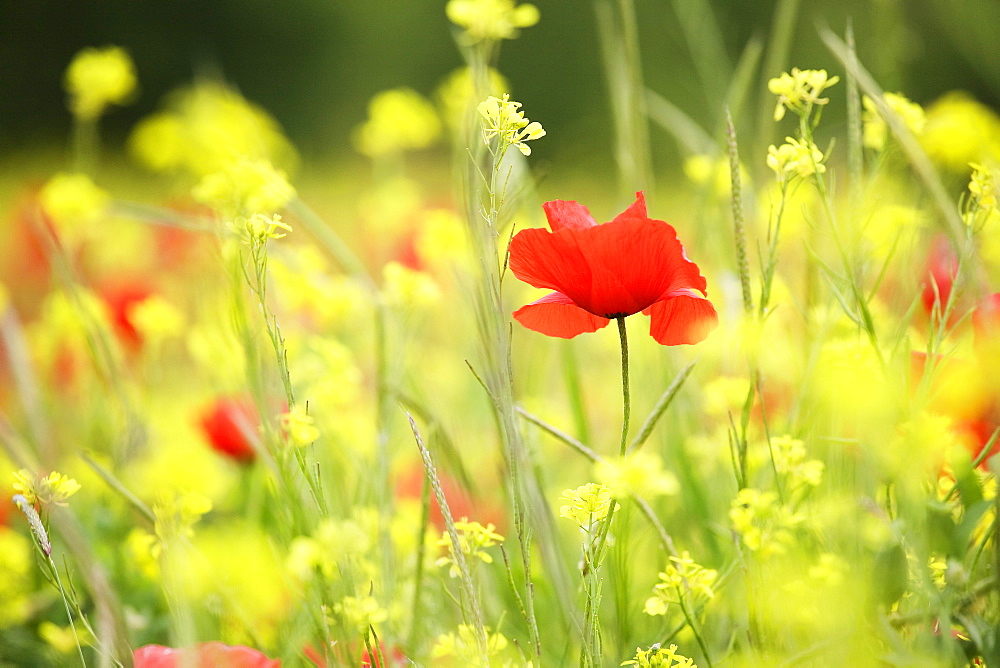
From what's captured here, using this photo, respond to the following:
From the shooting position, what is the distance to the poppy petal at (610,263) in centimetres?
28

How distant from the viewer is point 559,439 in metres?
0.31

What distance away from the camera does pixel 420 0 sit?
409cm

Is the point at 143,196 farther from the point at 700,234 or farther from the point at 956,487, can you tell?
the point at 956,487

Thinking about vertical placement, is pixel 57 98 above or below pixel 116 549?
above

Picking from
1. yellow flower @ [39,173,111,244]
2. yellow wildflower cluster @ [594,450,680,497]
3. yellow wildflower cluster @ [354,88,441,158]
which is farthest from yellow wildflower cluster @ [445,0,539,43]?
yellow wildflower cluster @ [354,88,441,158]

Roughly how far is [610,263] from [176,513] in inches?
7.4

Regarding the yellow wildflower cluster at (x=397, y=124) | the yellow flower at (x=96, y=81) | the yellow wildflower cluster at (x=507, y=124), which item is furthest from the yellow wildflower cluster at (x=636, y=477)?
the yellow wildflower cluster at (x=397, y=124)

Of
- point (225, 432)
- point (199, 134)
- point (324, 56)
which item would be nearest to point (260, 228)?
point (225, 432)

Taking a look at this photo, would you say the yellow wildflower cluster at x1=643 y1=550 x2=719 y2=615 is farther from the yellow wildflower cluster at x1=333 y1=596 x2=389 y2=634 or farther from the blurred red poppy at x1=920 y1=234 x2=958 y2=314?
the blurred red poppy at x1=920 y1=234 x2=958 y2=314

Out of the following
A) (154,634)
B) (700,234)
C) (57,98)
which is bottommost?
(154,634)

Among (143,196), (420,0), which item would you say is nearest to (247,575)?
(143,196)

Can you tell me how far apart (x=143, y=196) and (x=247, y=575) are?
5.62ft

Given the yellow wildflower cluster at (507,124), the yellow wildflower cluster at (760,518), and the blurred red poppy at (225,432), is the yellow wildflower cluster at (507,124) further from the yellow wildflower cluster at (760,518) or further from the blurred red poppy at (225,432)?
the blurred red poppy at (225,432)

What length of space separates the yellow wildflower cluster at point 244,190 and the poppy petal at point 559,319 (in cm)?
13
